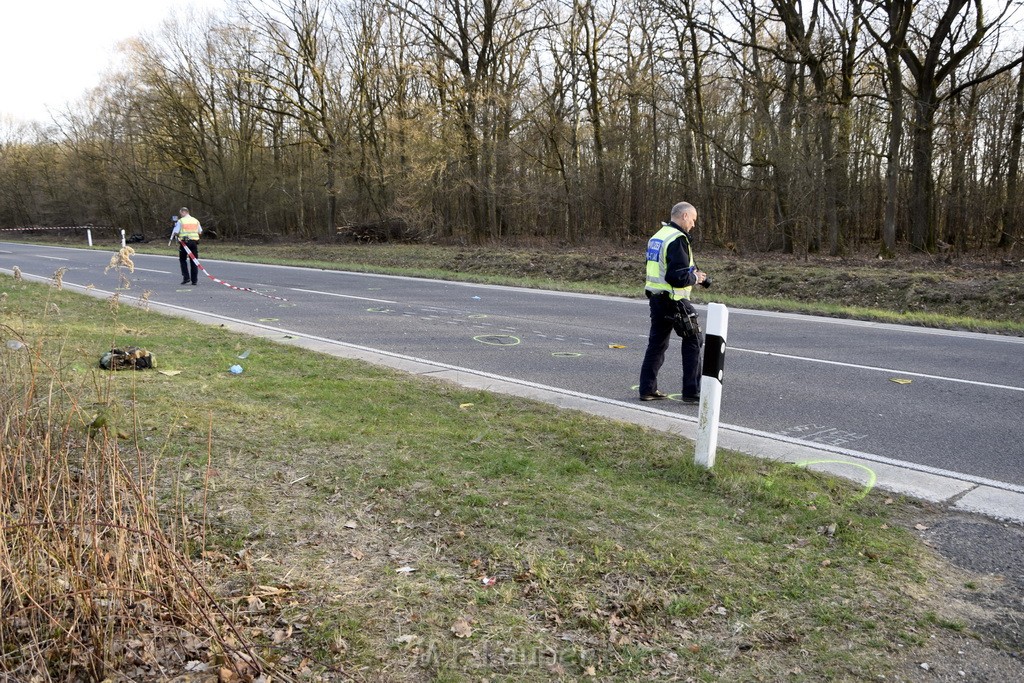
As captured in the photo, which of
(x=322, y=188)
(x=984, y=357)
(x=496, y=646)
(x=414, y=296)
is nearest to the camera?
(x=496, y=646)

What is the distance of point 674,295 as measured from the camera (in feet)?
23.9

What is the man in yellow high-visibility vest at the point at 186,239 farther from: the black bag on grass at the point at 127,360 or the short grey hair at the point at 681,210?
the short grey hair at the point at 681,210

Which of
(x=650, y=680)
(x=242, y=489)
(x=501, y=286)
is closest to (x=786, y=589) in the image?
(x=650, y=680)

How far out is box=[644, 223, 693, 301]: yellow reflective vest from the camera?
723cm

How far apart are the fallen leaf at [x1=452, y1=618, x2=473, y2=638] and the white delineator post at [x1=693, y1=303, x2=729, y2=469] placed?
97.1 inches

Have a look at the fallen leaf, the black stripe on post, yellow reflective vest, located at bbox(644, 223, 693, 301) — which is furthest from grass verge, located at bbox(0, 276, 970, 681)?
yellow reflective vest, located at bbox(644, 223, 693, 301)

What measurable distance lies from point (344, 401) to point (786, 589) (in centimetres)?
433

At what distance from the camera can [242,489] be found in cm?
468

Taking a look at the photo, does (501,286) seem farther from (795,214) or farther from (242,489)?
(242,489)

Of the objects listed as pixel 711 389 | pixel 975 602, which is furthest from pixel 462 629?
pixel 711 389

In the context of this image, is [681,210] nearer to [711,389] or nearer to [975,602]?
[711,389]

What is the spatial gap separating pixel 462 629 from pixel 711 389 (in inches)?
105

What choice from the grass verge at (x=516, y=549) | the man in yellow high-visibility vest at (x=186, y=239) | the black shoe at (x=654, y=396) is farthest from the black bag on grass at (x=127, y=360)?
the man in yellow high-visibility vest at (x=186, y=239)

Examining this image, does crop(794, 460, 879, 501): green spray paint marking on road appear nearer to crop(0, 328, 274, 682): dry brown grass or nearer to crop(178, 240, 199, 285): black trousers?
crop(0, 328, 274, 682): dry brown grass
